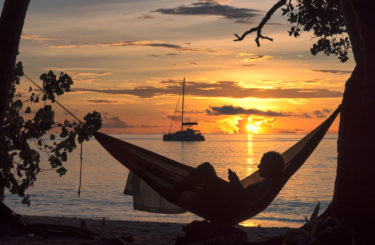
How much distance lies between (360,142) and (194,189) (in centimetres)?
171

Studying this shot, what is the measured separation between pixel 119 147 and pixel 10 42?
166 cm

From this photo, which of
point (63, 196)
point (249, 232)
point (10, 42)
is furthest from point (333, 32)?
point (63, 196)

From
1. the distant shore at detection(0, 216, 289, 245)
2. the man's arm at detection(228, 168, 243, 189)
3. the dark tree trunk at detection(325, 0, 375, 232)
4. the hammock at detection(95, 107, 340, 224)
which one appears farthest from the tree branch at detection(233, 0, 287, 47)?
the distant shore at detection(0, 216, 289, 245)

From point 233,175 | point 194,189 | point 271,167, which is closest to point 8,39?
point 194,189

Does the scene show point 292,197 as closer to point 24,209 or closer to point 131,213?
point 131,213

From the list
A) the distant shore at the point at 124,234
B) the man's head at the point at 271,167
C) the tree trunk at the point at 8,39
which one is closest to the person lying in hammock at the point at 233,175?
the man's head at the point at 271,167

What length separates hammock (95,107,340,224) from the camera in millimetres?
5004

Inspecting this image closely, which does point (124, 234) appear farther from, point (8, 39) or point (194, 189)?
point (8, 39)

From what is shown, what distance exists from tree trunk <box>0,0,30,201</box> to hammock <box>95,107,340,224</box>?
48.3 inches

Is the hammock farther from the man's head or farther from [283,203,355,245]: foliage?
[283,203,355,245]: foliage

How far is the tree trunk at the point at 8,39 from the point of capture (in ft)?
17.3

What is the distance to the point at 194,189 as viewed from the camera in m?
5.08

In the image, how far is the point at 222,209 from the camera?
5.03 m

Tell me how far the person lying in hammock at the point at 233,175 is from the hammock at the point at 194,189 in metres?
0.03
